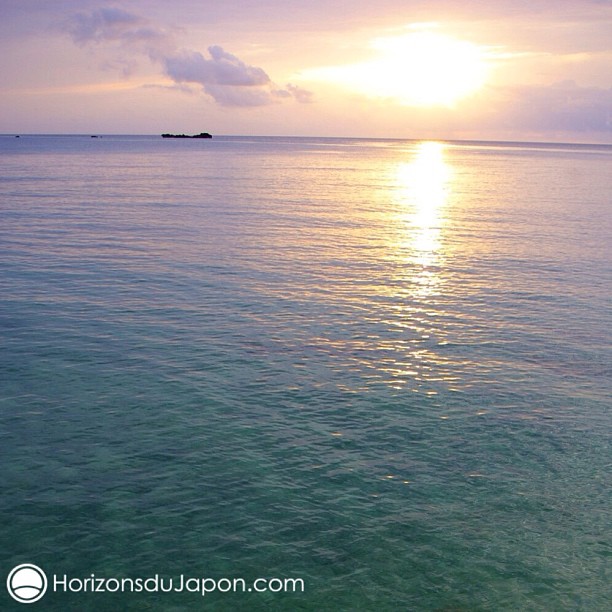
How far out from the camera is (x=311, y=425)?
23.7m

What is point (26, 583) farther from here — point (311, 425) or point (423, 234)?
point (423, 234)

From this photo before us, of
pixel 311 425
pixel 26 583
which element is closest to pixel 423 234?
pixel 311 425

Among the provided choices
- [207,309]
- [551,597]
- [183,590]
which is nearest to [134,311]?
[207,309]

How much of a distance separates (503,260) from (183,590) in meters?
43.0

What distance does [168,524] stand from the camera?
17734 mm

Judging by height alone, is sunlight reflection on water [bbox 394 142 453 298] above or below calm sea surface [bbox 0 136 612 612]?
above

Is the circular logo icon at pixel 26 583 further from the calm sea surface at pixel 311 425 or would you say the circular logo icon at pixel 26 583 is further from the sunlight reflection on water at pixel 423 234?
the sunlight reflection on water at pixel 423 234

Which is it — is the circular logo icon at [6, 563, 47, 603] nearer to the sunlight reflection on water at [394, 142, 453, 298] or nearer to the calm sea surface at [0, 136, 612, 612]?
the calm sea surface at [0, 136, 612, 612]

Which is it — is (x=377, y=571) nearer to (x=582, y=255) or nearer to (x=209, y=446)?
(x=209, y=446)

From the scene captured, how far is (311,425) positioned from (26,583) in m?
10.8

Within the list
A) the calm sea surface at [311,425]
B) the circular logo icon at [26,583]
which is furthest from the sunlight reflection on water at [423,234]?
the circular logo icon at [26,583]

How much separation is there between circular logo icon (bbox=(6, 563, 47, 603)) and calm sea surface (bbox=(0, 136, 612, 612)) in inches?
13.5

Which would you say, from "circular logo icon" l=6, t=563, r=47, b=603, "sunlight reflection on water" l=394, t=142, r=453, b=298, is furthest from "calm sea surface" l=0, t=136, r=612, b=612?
"sunlight reflection on water" l=394, t=142, r=453, b=298

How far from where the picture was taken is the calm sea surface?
16.4 metres
